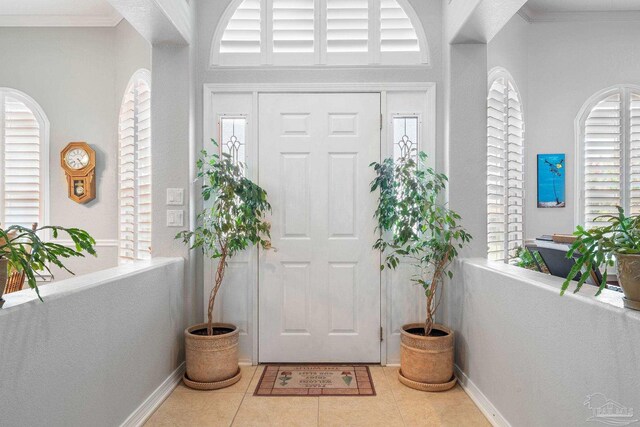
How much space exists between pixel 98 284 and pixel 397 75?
98.4 inches

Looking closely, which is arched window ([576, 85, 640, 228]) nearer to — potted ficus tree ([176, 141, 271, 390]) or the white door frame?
the white door frame

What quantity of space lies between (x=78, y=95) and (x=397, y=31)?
3155mm

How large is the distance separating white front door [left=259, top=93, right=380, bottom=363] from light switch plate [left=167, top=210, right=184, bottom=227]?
0.66 m

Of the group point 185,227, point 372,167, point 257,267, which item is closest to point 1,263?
point 185,227

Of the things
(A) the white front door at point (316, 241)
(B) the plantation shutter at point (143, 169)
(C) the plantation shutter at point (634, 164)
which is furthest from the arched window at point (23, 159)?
(C) the plantation shutter at point (634, 164)

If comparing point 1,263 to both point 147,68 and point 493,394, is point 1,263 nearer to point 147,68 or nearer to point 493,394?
point 493,394

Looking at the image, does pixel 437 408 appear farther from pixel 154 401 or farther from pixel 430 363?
pixel 154 401

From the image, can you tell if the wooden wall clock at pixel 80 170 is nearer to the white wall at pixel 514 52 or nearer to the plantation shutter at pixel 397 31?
the plantation shutter at pixel 397 31

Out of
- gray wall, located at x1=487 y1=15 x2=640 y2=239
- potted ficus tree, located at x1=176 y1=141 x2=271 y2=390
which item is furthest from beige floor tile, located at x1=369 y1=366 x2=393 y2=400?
gray wall, located at x1=487 y1=15 x2=640 y2=239

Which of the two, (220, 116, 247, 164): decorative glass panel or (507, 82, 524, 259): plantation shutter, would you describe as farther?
(507, 82, 524, 259): plantation shutter

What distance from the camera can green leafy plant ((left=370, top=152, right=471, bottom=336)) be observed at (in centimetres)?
287

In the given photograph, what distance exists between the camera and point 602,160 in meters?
4.09

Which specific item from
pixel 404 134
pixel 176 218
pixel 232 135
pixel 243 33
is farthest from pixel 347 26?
pixel 176 218

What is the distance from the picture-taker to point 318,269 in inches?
127
